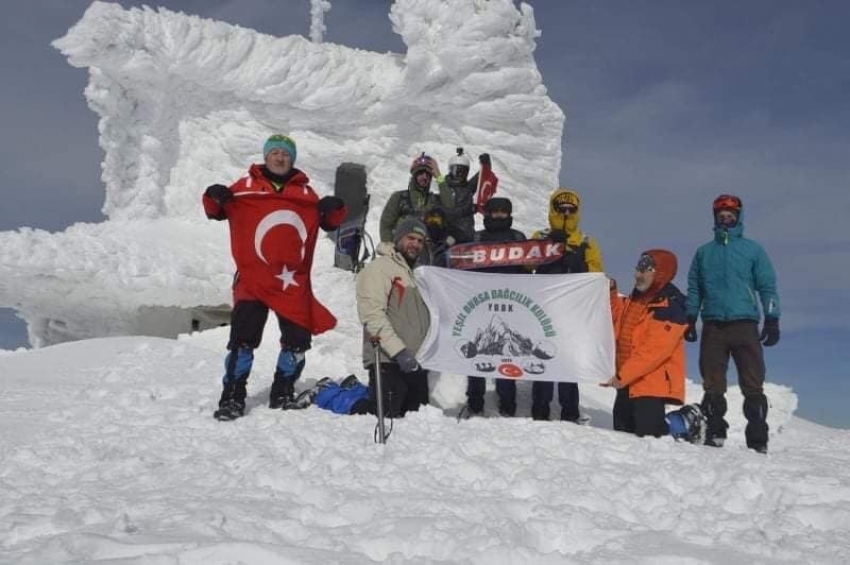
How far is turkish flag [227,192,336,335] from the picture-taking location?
Result: 15.0 feet

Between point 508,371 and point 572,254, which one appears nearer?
point 508,371

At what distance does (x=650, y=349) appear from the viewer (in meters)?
4.68

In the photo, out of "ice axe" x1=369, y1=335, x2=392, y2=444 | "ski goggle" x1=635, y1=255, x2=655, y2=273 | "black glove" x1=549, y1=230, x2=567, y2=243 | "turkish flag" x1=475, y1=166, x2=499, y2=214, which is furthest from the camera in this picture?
"turkish flag" x1=475, y1=166, x2=499, y2=214

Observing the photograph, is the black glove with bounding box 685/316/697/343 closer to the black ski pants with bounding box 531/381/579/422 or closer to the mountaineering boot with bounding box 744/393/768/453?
the mountaineering boot with bounding box 744/393/768/453

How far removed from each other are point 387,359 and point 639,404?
1916mm

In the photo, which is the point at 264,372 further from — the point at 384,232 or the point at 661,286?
the point at 661,286

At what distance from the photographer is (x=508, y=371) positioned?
5062mm

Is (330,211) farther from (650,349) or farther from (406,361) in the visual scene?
(650,349)

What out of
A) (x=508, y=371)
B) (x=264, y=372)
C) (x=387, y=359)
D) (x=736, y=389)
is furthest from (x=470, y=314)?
(x=736, y=389)

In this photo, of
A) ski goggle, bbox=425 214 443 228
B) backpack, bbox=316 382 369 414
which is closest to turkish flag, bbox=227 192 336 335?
backpack, bbox=316 382 369 414

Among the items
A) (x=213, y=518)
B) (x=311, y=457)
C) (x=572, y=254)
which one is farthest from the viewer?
(x=572, y=254)

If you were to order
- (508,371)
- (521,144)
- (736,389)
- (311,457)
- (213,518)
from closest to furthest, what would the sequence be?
(213,518) < (311,457) < (508,371) < (736,389) < (521,144)

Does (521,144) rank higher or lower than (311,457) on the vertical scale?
higher

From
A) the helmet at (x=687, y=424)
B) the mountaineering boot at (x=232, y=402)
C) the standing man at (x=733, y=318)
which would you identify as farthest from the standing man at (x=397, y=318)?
the standing man at (x=733, y=318)
